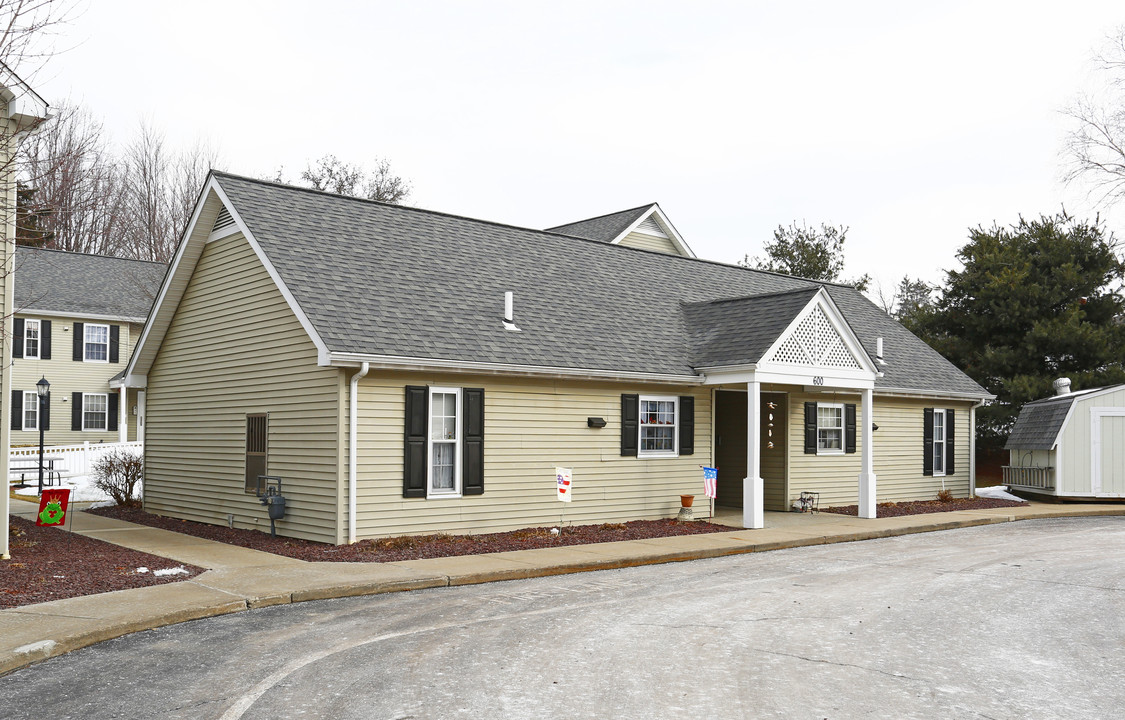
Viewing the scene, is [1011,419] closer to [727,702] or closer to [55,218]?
[727,702]

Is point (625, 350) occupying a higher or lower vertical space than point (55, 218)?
lower

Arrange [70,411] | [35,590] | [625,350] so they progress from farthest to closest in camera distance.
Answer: [70,411] < [625,350] < [35,590]

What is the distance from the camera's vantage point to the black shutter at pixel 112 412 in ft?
107

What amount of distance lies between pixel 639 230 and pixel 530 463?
541 inches

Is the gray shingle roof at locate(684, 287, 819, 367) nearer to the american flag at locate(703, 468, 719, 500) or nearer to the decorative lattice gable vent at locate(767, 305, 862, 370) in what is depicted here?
the decorative lattice gable vent at locate(767, 305, 862, 370)

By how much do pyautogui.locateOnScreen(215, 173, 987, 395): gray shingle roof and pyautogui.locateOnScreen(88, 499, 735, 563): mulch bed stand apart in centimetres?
268

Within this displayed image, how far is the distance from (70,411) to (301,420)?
2153cm

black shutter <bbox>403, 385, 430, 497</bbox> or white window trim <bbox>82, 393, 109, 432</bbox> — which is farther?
white window trim <bbox>82, 393, 109, 432</bbox>

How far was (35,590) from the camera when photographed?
9.71 meters

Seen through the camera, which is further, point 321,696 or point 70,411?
point 70,411

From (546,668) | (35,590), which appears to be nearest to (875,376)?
(546,668)

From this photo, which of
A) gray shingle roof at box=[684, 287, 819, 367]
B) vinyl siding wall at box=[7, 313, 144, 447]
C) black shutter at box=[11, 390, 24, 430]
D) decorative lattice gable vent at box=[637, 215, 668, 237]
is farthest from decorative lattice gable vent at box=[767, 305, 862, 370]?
black shutter at box=[11, 390, 24, 430]

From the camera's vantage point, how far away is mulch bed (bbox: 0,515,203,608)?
9.71 m

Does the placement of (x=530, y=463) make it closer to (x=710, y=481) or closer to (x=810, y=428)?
(x=710, y=481)
